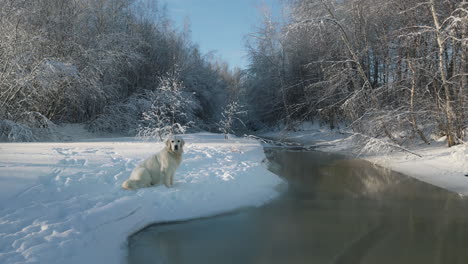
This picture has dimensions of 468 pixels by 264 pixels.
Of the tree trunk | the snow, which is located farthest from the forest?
the snow

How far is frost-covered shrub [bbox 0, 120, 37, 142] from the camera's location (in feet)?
40.7

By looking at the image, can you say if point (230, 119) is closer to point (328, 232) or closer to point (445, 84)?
point (445, 84)

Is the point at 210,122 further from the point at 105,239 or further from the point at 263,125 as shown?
the point at 105,239

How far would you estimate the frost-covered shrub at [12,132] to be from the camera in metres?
12.4

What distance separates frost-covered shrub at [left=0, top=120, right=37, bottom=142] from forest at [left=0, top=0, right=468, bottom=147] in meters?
0.05

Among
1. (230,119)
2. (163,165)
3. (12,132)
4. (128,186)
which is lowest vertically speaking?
(128,186)

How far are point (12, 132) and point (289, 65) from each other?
67.4 ft

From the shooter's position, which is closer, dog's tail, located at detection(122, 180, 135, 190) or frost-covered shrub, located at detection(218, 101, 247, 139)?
dog's tail, located at detection(122, 180, 135, 190)

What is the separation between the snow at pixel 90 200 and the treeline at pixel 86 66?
7.97 metres

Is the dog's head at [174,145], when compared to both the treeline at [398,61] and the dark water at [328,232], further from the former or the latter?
the treeline at [398,61]

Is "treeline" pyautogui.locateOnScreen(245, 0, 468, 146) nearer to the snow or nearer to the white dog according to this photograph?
the snow

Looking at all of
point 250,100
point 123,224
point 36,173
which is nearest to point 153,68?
point 250,100

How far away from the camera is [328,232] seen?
4164 mm

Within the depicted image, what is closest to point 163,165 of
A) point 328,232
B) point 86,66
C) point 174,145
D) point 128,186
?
A: point 174,145
